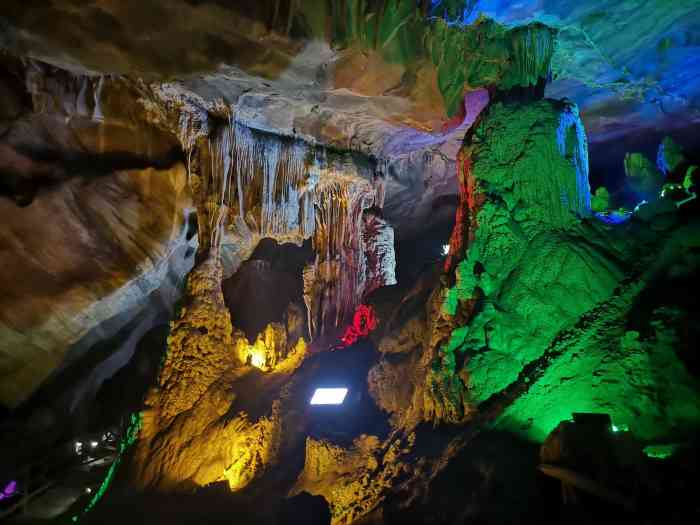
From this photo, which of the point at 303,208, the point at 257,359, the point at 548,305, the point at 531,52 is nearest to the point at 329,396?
the point at 257,359

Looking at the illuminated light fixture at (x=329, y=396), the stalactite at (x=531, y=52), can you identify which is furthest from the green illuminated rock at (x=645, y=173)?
the illuminated light fixture at (x=329, y=396)

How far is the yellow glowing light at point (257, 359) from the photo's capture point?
9.28m

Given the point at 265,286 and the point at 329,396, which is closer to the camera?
the point at 329,396

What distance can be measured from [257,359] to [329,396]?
9.15 ft

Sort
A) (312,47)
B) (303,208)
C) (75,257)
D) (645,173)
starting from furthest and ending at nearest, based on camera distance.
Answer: (303,208) < (75,257) < (645,173) < (312,47)

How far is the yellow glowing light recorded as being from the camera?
9.28 metres

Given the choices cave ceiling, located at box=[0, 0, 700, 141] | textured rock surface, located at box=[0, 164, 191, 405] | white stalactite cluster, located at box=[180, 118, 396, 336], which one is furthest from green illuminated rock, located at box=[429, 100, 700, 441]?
textured rock surface, located at box=[0, 164, 191, 405]

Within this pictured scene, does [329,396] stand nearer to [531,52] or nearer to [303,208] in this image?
[303,208]

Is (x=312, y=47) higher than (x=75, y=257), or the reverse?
(x=312, y=47)

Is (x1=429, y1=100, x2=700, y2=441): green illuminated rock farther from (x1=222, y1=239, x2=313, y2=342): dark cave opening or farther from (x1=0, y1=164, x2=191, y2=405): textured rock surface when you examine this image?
(x1=0, y1=164, x2=191, y2=405): textured rock surface

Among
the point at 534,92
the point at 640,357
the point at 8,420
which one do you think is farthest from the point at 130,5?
the point at 8,420

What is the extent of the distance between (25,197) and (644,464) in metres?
10.1

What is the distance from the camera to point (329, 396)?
23.1ft

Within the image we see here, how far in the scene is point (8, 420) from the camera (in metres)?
10.3
